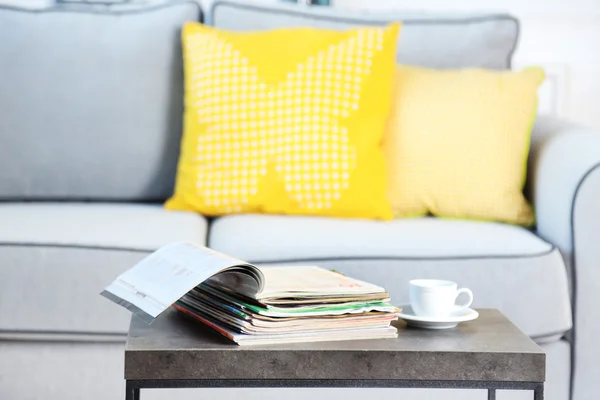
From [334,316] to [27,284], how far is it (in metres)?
0.68

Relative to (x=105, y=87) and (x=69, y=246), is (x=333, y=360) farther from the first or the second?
(x=105, y=87)

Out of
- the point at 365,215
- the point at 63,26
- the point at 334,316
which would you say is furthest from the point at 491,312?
the point at 63,26

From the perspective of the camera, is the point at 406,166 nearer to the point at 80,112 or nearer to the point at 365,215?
the point at 365,215

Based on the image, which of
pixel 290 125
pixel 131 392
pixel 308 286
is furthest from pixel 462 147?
pixel 131 392

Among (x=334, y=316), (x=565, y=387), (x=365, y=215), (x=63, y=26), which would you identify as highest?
(x=63, y=26)

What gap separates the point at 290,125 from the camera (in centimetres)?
180

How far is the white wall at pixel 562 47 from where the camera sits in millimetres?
2895

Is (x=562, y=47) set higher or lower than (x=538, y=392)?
higher

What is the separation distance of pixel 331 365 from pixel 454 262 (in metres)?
0.60

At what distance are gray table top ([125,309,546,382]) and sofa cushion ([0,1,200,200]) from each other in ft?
3.65

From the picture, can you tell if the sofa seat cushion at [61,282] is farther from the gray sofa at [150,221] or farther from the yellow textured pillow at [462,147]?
the yellow textured pillow at [462,147]

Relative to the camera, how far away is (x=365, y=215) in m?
1.77

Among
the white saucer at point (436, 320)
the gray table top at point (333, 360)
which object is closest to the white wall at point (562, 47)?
the white saucer at point (436, 320)

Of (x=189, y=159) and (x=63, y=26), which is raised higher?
(x=63, y=26)
